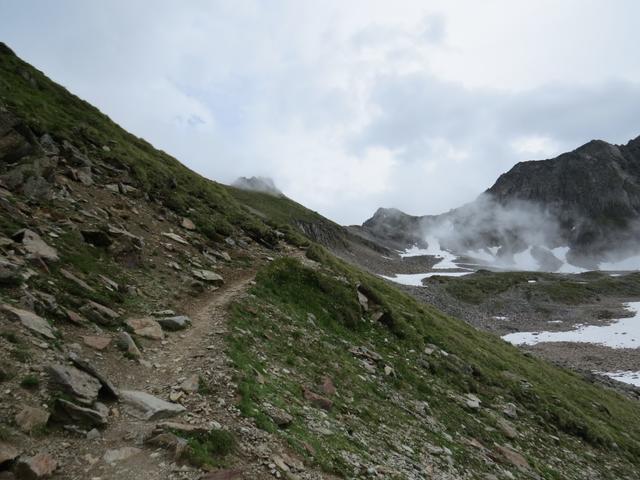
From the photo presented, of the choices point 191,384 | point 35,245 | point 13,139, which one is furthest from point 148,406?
point 13,139

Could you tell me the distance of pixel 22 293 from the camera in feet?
43.0

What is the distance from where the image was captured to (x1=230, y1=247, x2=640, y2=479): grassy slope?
47.6ft

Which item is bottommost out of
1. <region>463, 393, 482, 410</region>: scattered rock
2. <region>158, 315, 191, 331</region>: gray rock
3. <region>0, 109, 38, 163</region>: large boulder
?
<region>463, 393, 482, 410</region>: scattered rock

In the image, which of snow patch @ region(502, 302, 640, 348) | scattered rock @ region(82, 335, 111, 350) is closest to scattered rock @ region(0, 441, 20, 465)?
scattered rock @ region(82, 335, 111, 350)

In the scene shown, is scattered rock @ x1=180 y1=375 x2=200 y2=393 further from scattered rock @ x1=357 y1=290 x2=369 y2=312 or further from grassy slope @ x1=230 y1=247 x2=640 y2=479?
scattered rock @ x1=357 y1=290 x2=369 y2=312

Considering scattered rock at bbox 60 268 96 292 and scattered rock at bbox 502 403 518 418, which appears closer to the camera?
scattered rock at bbox 60 268 96 292

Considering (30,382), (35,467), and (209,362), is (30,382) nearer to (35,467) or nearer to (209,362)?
(35,467)

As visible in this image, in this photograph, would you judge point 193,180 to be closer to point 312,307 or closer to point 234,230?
point 234,230

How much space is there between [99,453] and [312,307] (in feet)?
54.9

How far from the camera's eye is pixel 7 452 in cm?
790

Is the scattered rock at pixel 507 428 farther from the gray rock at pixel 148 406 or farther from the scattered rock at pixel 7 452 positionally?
the scattered rock at pixel 7 452

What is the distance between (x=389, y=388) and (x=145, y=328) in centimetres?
1169

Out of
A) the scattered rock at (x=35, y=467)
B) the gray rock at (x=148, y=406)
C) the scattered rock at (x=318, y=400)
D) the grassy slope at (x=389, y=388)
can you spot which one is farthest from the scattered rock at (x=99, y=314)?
the scattered rock at (x=318, y=400)

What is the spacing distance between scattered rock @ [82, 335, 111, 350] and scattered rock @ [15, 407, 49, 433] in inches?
150
